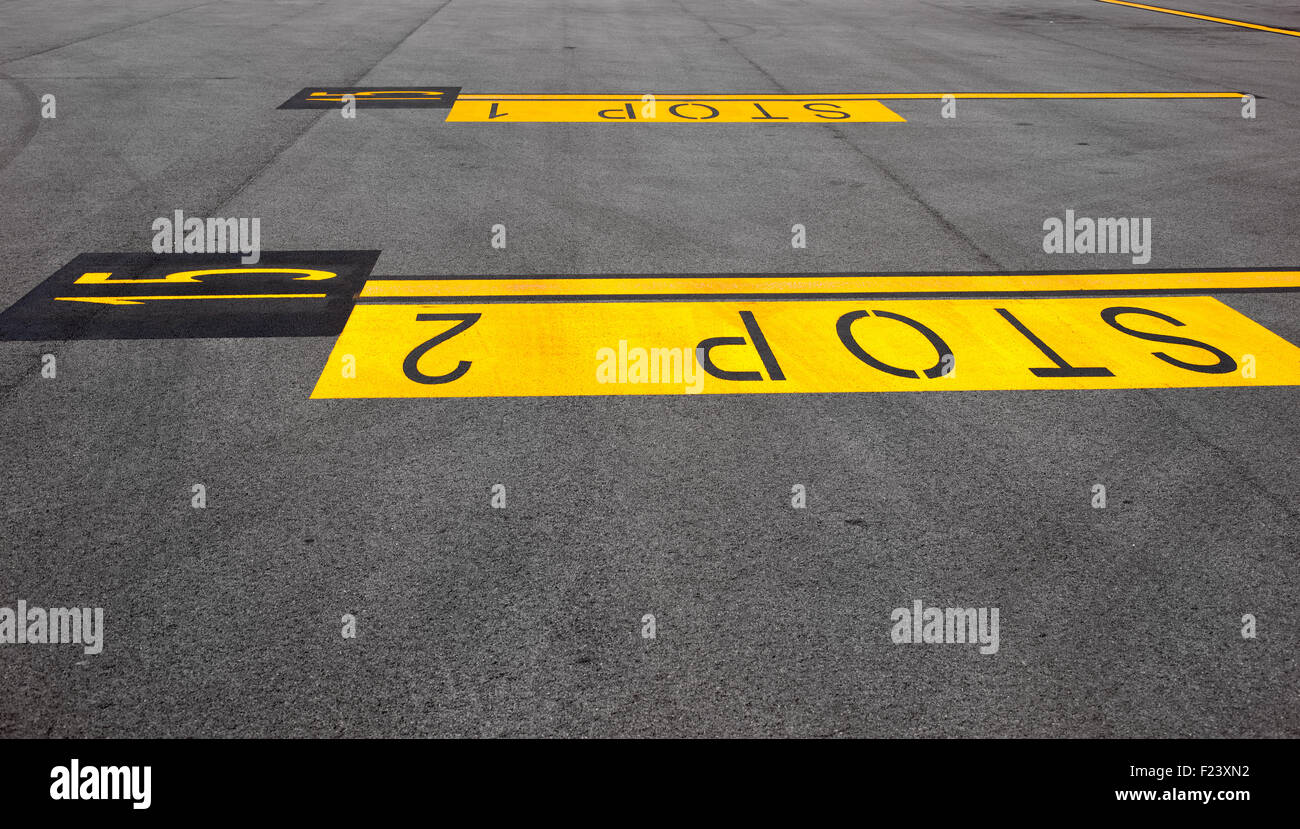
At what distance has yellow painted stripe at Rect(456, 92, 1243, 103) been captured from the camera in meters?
14.5

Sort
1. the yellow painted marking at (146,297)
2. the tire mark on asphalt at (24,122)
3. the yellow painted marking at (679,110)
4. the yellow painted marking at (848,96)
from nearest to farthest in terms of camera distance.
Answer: the yellow painted marking at (146,297)
the tire mark on asphalt at (24,122)
the yellow painted marking at (679,110)
the yellow painted marking at (848,96)

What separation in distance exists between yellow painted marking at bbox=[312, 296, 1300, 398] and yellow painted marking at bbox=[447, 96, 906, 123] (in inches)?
260

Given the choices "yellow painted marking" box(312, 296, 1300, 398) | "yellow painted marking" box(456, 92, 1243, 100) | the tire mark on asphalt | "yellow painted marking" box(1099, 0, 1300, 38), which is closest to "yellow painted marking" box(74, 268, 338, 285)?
"yellow painted marking" box(312, 296, 1300, 398)

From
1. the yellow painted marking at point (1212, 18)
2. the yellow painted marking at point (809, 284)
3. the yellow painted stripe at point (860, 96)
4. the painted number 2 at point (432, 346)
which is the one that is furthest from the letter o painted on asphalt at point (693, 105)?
the yellow painted marking at point (1212, 18)

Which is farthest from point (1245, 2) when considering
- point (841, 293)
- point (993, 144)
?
point (841, 293)

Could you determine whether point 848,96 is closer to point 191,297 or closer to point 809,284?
point 809,284

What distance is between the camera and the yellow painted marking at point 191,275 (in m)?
7.54

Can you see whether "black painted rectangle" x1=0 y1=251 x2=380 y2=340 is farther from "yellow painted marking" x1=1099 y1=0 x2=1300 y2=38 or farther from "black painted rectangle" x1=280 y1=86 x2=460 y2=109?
"yellow painted marking" x1=1099 y1=0 x2=1300 y2=38

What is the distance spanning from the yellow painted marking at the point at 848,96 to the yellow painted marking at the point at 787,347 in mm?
7988

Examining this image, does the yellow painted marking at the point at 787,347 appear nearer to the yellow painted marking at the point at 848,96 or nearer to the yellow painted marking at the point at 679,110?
the yellow painted marking at the point at 679,110

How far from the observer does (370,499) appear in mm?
4859

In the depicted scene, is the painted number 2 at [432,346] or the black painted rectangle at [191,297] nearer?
the painted number 2 at [432,346]

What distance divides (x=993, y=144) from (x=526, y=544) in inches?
363

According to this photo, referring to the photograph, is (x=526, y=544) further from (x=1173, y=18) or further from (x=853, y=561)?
(x=1173, y=18)
